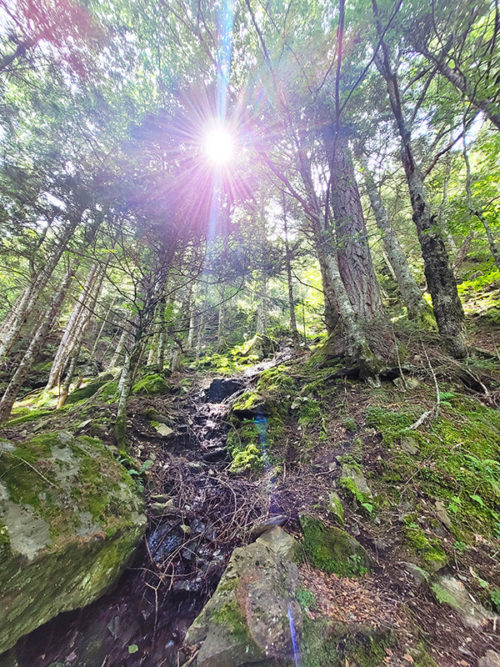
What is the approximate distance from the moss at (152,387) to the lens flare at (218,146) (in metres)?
6.24

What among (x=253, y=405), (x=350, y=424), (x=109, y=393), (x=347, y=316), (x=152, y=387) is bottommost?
(x=350, y=424)

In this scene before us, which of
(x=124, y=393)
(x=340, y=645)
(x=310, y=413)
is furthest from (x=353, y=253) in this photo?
(x=340, y=645)

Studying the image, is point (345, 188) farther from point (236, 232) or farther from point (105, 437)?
point (105, 437)

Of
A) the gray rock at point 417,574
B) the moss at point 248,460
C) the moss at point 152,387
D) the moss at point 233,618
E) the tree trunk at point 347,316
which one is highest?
the tree trunk at point 347,316

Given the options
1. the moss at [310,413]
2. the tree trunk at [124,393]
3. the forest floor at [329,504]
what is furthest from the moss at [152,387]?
the moss at [310,413]

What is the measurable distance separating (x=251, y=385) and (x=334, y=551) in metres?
4.75

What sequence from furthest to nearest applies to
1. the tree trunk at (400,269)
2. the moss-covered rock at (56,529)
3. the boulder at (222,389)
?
the boulder at (222,389) → the tree trunk at (400,269) → the moss-covered rock at (56,529)

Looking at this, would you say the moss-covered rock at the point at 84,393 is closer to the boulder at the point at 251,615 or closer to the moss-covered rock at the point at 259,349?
the moss-covered rock at the point at 259,349

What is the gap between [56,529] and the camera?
2.13 metres

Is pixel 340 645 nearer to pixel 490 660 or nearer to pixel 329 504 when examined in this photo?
pixel 490 660

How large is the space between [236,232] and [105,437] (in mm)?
5257

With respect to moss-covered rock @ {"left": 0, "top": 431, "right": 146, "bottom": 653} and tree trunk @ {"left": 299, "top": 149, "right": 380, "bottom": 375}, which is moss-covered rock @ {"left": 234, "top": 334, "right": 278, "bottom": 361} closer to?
tree trunk @ {"left": 299, "top": 149, "right": 380, "bottom": 375}

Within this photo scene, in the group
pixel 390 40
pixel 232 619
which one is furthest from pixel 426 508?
pixel 390 40

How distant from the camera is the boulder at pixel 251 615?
1659mm
